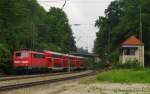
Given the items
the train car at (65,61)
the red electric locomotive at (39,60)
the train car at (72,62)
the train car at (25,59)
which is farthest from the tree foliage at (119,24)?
the train car at (25,59)

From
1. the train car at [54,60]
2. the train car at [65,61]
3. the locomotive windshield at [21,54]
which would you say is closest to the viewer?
the locomotive windshield at [21,54]

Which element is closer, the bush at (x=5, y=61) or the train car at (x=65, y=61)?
the bush at (x=5, y=61)

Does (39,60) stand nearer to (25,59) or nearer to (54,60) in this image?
(25,59)

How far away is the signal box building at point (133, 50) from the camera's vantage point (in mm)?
86000

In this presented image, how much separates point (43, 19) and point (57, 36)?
638cm

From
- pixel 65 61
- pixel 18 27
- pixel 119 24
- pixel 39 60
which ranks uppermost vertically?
pixel 119 24

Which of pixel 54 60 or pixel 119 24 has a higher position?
pixel 119 24

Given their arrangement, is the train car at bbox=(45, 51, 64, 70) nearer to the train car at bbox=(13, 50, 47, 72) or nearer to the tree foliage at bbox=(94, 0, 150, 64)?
the train car at bbox=(13, 50, 47, 72)

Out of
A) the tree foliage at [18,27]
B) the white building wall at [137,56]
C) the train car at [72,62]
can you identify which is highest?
the tree foliage at [18,27]

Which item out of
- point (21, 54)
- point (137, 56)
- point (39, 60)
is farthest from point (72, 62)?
point (21, 54)

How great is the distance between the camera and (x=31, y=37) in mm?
92562

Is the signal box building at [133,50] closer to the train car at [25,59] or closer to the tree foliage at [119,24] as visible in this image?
the tree foliage at [119,24]

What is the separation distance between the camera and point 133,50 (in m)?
88.6

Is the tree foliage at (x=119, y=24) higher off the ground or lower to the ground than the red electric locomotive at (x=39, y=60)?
higher
